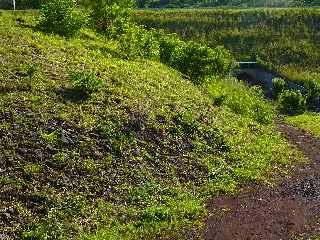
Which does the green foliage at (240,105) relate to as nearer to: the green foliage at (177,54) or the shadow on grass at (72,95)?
the green foliage at (177,54)

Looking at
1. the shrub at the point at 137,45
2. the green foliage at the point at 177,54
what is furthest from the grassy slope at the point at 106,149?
the green foliage at the point at 177,54

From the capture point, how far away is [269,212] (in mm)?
20891

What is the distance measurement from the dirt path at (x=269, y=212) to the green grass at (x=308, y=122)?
12552 millimetres

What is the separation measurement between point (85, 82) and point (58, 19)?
29.3ft

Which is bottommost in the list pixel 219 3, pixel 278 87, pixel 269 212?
pixel 278 87

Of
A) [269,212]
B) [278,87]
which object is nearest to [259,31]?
[278,87]

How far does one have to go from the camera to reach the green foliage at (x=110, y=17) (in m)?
36.8

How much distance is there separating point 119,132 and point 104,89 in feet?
10.1

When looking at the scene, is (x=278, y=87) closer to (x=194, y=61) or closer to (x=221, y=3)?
(x=194, y=61)

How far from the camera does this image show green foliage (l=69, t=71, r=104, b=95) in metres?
23.0

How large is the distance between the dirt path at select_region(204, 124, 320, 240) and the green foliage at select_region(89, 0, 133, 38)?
57.0ft

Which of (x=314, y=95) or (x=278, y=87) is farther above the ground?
(x=278, y=87)

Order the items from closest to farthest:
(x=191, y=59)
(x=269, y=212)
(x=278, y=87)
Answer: (x=269, y=212)
(x=191, y=59)
(x=278, y=87)

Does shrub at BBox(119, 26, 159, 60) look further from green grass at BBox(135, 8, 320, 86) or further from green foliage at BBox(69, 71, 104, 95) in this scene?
green grass at BBox(135, 8, 320, 86)
